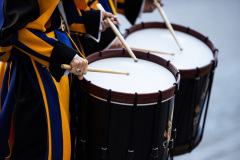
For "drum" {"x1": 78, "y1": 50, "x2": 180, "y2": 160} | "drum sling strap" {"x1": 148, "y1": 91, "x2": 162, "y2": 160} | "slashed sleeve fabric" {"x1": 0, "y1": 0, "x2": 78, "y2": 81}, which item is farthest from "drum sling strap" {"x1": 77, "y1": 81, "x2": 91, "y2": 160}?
"drum sling strap" {"x1": 148, "y1": 91, "x2": 162, "y2": 160}

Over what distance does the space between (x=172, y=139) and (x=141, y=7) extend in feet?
2.44

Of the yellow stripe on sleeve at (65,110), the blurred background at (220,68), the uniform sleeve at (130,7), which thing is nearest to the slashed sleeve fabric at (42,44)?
the yellow stripe on sleeve at (65,110)

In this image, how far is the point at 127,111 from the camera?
157 cm

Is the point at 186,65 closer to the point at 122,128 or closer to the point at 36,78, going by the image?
the point at 122,128

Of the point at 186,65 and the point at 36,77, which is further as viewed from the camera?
the point at 186,65

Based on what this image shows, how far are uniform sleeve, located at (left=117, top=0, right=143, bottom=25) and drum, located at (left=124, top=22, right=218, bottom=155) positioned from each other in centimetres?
12

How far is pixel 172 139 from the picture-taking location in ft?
6.09

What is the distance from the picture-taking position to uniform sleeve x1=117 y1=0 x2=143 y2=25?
2.26 meters

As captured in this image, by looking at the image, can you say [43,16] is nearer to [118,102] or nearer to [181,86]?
[118,102]

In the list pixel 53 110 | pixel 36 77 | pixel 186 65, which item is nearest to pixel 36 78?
pixel 36 77

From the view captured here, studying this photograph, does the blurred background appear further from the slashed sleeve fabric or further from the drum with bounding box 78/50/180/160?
the slashed sleeve fabric

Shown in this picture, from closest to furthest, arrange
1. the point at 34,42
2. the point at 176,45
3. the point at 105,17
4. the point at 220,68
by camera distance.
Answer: the point at 34,42, the point at 105,17, the point at 176,45, the point at 220,68

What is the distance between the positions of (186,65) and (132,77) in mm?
319

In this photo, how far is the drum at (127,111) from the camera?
1562 mm
